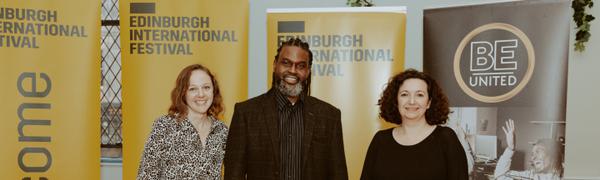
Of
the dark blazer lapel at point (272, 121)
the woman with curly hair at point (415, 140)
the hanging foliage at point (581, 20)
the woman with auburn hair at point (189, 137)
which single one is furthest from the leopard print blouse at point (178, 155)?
the hanging foliage at point (581, 20)

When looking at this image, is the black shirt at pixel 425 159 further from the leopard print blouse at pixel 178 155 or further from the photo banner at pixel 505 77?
the photo banner at pixel 505 77

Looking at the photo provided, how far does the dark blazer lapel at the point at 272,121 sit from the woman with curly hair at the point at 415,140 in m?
0.46

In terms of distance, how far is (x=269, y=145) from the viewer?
241cm

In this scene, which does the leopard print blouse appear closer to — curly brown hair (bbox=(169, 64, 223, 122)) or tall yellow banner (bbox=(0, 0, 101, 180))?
curly brown hair (bbox=(169, 64, 223, 122))

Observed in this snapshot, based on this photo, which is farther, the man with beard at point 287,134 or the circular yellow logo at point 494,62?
the circular yellow logo at point 494,62

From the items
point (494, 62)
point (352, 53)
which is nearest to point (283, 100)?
point (352, 53)

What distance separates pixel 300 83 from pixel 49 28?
200cm

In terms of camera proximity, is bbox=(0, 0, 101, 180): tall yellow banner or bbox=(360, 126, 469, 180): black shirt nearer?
bbox=(360, 126, 469, 180): black shirt

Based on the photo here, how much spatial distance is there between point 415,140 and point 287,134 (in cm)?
62

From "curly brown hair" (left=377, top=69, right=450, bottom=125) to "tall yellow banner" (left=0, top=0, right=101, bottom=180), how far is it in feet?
7.01

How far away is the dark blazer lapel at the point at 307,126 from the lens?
2418mm

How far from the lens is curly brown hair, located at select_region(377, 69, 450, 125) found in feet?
8.12

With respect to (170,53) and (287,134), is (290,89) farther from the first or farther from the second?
(170,53)

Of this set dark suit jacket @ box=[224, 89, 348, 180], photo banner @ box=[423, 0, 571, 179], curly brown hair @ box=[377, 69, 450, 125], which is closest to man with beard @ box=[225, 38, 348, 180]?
dark suit jacket @ box=[224, 89, 348, 180]
